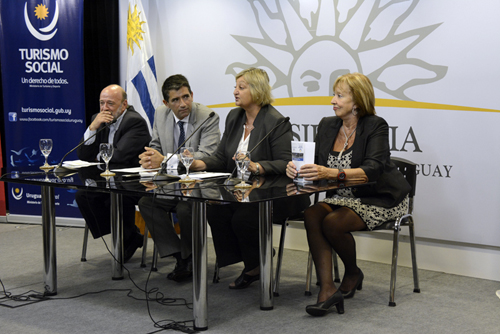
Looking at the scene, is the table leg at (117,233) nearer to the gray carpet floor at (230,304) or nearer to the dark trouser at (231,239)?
the gray carpet floor at (230,304)

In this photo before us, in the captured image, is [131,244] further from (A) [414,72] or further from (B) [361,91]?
(A) [414,72]

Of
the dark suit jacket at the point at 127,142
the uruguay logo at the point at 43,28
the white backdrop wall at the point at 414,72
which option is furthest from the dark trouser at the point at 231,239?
the uruguay logo at the point at 43,28

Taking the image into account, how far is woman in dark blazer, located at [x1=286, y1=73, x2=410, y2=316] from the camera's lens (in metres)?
2.99

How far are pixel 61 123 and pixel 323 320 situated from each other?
3.56 meters

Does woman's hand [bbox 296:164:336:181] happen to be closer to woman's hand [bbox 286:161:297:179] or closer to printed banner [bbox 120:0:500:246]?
woman's hand [bbox 286:161:297:179]

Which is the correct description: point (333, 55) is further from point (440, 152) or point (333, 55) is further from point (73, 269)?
point (73, 269)

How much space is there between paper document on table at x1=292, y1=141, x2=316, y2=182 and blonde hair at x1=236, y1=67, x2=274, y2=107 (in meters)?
0.65

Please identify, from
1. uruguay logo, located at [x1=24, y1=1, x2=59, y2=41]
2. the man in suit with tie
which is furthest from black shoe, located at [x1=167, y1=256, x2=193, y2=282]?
Answer: uruguay logo, located at [x1=24, y1=1, x2=59, y2=41]

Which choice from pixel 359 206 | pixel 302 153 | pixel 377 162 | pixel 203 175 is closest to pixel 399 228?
pixel 359 206

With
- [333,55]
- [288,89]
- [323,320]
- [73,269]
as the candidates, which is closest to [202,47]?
[288,89]

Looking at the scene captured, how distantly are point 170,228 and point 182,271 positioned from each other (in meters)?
0.31

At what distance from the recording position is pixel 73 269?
4.02m

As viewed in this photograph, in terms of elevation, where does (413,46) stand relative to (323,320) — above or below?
above

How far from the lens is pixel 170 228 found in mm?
3576
